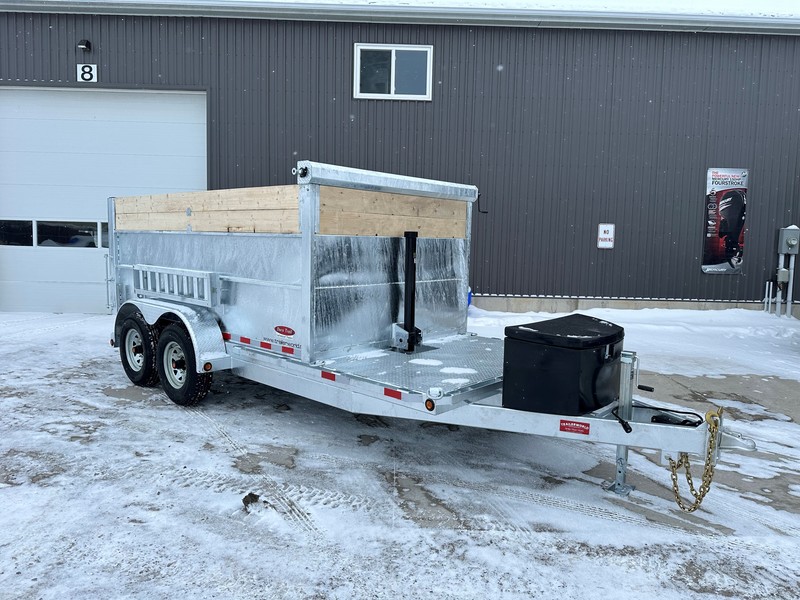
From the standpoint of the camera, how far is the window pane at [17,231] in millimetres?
12812

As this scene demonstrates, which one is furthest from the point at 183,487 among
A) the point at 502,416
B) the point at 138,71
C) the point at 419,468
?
the point at 138,71

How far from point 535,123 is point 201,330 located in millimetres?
9088

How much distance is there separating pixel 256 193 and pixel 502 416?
284 centimetres

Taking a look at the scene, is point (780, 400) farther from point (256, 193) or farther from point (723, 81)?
point (723, 81)

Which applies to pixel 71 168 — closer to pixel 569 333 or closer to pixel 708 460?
pixel 569 333

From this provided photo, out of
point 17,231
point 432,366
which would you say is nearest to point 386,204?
point 432,366

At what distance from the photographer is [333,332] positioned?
508 cm

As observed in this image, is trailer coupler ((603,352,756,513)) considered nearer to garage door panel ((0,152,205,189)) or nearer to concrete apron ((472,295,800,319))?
concrete apron ((472,295,800,319))

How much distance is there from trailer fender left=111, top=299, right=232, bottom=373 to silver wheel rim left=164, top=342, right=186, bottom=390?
28 centimetres

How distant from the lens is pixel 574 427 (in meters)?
3.84

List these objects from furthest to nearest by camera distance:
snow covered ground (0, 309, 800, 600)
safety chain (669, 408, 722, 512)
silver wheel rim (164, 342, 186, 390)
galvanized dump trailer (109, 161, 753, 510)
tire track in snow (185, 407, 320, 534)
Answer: silver wheel rim (164, 342, 186, 390) → galvanized dump trailer (109, 161, 753, 510) → tire track in snow (185, 407, 320, 534) → safety chain (669, 408, 722, 512) → snow covered ground (0, 309, 800, 600)

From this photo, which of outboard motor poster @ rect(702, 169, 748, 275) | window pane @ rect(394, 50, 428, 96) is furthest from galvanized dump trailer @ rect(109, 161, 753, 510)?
outboard motor poster @ rect(702, 169, 748, 275)

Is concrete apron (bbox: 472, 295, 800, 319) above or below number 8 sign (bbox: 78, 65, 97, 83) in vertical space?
below

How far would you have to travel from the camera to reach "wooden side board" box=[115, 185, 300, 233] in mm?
Result: 5027
